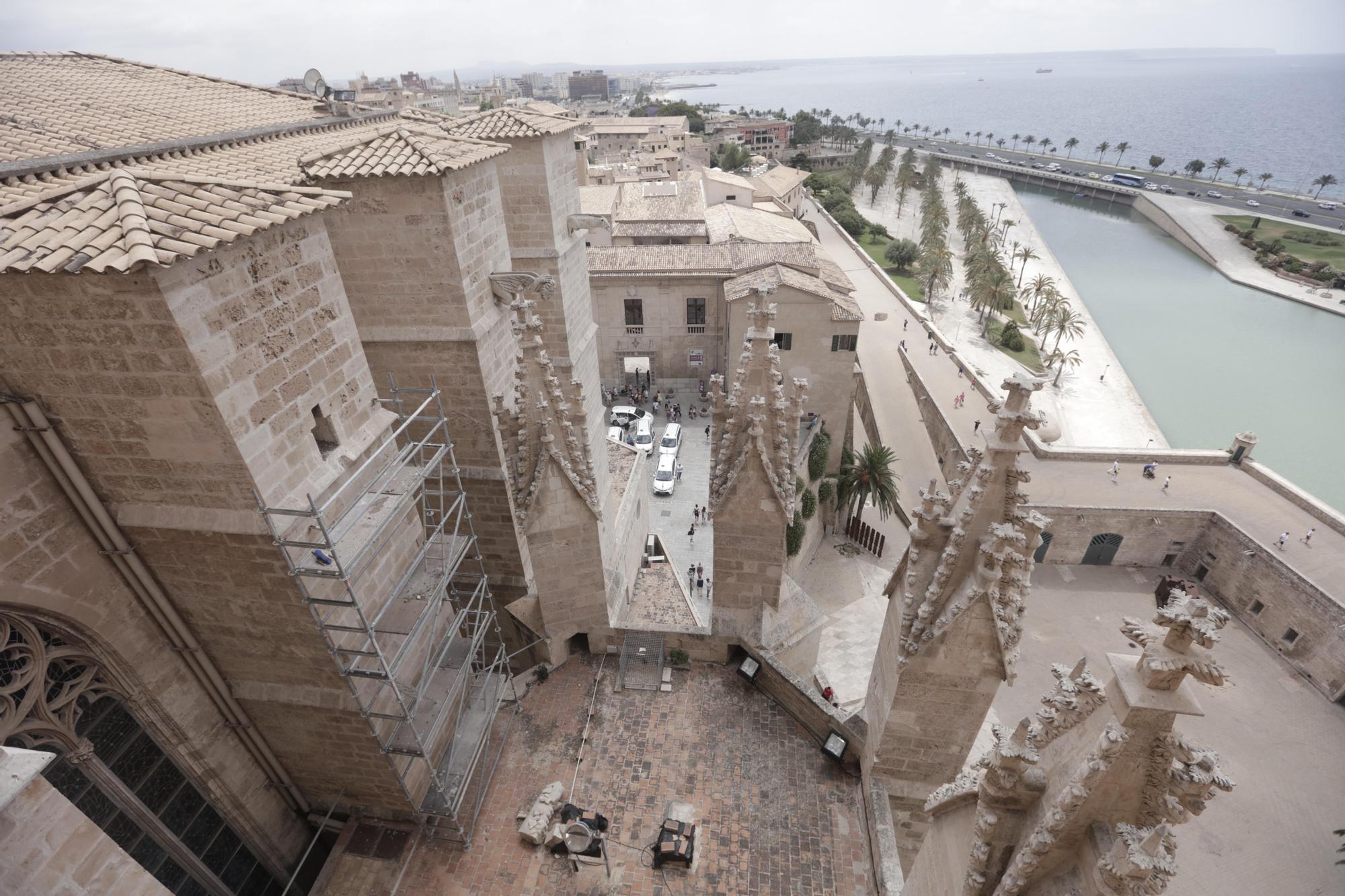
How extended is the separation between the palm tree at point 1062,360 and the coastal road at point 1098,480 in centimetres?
622

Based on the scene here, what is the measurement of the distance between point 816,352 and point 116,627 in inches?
982

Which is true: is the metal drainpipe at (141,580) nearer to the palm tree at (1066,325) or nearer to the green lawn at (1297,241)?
the palm tree at (1066,325)

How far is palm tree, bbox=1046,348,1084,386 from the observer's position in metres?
43.5

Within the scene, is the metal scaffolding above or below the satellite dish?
above

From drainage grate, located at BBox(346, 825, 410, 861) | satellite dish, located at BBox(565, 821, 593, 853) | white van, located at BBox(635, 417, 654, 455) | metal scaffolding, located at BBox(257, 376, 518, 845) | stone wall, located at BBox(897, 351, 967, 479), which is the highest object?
metal scaffolding, located at BBox(257, 376, 518, 845)

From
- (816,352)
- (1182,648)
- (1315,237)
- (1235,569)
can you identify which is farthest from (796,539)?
(1315,237)

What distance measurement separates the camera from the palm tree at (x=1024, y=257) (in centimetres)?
6289

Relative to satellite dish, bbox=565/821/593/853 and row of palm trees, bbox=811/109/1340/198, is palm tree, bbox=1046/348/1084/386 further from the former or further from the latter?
row of palm trees, bbox=811/109/1340/198

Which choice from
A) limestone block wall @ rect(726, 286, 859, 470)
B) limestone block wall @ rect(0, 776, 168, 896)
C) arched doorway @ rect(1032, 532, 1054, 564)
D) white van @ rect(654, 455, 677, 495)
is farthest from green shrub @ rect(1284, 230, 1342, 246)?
limestone block wall @ rect(0, 776, 168, 896)

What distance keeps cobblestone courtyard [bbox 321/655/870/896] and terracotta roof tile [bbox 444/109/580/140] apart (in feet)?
39.1

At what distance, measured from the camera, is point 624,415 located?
30.4 m

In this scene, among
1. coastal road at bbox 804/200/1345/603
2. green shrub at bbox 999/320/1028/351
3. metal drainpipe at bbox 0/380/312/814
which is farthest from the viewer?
green shrub at bbox 999/320/1028/351

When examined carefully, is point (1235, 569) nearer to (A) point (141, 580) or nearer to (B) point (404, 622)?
(B) point (404, 622)

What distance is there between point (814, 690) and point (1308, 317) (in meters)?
75.7
